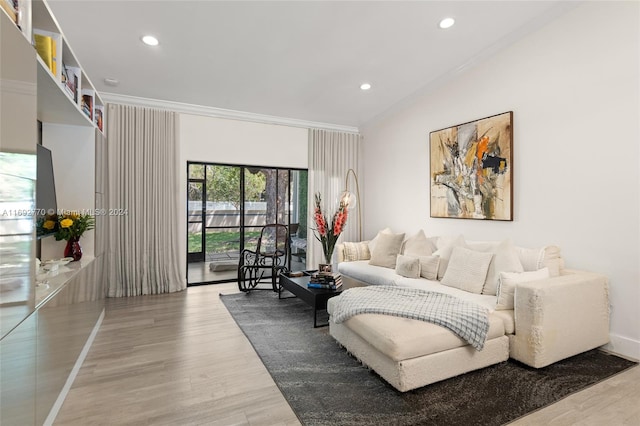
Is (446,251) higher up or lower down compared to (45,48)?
lower down

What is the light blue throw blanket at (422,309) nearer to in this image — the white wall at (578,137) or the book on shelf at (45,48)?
the white wall at (578,137)

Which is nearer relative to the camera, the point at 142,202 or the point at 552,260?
the point at 552,260

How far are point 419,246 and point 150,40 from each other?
12.2 ft

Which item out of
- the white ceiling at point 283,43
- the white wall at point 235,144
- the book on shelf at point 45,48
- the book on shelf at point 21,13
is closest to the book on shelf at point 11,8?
the book on shelf at point 21,13

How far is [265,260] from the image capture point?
5.20 m

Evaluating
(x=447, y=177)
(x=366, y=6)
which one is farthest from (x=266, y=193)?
(x=366, y=6)

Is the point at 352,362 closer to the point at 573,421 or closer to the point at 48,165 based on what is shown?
the point at 573,421

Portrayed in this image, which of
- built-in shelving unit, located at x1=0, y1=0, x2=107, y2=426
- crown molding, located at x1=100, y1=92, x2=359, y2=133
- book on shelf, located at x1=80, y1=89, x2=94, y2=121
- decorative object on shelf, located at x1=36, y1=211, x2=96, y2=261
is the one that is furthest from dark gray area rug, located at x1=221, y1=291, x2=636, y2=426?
crown molding, located at x1=100, y1=92, x2=359, y2=133

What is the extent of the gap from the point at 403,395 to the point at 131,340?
7.88 ft

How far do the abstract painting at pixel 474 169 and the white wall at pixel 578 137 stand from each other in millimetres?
97

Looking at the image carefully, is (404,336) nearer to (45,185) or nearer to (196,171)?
(45,185)

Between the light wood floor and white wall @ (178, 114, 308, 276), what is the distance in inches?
80.2

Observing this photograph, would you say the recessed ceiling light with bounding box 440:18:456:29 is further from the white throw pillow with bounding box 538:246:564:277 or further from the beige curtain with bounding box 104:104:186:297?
the beige curtain with bounding box 104:104:186:297

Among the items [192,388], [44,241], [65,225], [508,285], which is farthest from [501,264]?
[44,241]
